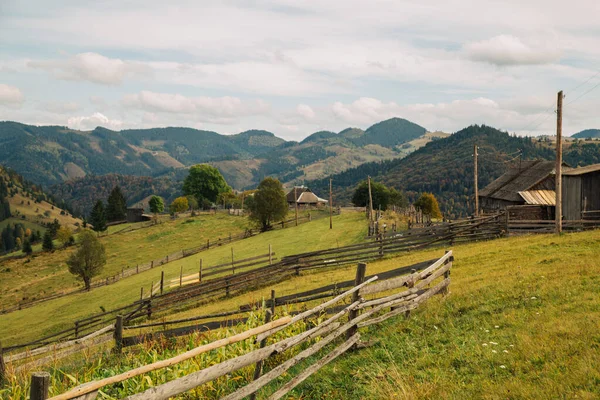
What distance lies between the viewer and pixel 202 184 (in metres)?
103

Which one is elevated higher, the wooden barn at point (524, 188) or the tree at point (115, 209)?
the wooden barn at point (524, 188)

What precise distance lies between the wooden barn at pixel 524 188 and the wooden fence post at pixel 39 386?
40223 mm

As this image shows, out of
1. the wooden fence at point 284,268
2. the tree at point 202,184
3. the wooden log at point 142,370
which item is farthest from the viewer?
the tree at point 202,184

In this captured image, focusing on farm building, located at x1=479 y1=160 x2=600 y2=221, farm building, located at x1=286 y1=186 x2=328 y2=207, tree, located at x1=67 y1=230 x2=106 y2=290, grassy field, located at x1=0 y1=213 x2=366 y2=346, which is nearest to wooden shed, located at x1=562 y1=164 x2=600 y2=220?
farm building, located at x1=479 y1=160 x2=600 y2=221

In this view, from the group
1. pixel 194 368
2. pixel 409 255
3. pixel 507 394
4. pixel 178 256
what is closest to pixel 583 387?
pixel 507 394

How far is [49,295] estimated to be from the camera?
1836 inches

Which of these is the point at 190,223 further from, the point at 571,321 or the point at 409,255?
the point at 571,321

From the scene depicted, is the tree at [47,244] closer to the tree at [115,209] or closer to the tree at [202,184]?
the tree at [115,209]

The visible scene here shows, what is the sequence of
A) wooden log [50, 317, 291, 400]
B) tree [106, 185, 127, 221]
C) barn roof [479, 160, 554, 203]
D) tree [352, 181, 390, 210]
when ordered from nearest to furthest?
wooden log [50, 317, 291, 400]
barn roof [479, 160, 554, 203]
tree [352, 181, 390, 210]
tree [106, 185, 127, 221]

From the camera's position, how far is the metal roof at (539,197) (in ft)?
134

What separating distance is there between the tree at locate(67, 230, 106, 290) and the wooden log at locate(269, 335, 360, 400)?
43.4 m

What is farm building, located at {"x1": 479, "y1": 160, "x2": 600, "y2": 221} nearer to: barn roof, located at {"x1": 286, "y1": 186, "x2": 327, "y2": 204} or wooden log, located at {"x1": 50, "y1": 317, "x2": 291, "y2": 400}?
wooden log, located at {"x1": 50, "y1": 317, "x2": 291, "y2": 400}

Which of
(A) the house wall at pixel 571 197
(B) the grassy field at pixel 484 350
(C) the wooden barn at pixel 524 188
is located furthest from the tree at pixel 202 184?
(B) the grassy field at pixel 484 350

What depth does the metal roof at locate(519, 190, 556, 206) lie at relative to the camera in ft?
134
